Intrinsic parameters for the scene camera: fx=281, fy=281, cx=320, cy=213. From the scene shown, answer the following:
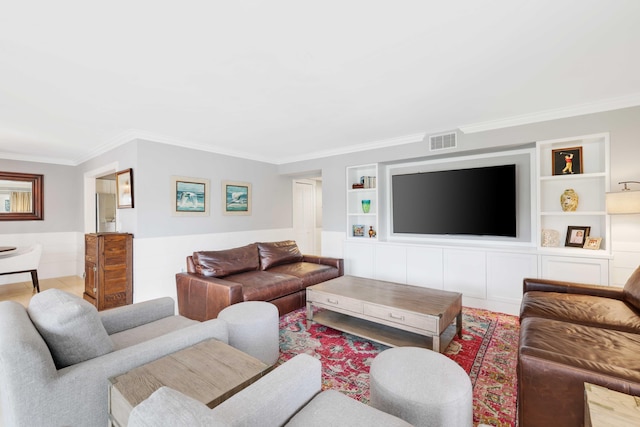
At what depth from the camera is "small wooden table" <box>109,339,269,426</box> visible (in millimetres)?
1211

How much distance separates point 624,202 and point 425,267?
2.17m

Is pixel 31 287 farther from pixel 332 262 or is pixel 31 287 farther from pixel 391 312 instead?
pixel 391 312

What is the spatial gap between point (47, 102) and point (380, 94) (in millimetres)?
3284

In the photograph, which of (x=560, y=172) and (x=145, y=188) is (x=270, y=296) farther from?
(x=560, y=172)

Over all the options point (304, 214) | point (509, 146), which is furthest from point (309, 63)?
point (304, 214)

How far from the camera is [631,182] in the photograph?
2.79 m

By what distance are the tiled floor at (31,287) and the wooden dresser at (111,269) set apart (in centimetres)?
124

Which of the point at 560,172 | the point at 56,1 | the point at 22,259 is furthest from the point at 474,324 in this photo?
the point at 22,259

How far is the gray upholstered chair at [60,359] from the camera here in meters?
1.17

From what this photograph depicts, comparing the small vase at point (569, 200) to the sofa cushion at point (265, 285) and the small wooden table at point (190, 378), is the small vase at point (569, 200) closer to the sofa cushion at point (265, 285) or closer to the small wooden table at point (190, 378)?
the sofa cushion at point (265, 285)

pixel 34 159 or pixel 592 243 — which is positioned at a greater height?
pixel 34 159

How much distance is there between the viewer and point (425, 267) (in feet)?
13.5

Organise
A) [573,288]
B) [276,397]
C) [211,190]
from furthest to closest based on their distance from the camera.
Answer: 1. [211,190]
2. [573,288]
3. [276,397]

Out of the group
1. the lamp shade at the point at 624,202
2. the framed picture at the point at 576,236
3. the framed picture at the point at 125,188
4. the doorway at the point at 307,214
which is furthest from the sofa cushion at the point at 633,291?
the framed picture at the point at 125,188
